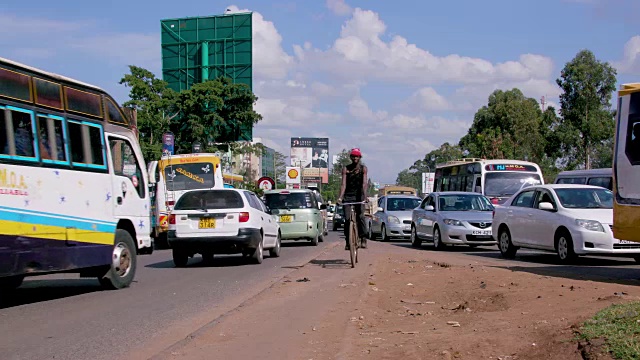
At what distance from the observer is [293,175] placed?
2603 inches

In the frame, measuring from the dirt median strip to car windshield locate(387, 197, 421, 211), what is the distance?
48.9 feet

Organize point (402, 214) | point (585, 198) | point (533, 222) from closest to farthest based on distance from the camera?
point (585, 198)
point (533, 222)
point (402, 214)

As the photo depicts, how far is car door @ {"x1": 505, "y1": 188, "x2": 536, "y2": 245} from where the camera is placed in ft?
52.1

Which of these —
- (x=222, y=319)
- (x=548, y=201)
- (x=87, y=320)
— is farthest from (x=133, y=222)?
(x=548, y=201)

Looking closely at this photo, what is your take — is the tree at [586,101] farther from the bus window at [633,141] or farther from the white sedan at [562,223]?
the bus window at [633,141]

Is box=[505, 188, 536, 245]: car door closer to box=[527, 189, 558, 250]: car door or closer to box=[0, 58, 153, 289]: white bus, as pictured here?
box=[527, 189, 558, 250]: car door

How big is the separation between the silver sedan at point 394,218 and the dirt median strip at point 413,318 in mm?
13776

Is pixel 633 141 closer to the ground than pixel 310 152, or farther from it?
farther from it

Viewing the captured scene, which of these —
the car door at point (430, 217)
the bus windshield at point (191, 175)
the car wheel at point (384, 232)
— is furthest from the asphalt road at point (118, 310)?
the bus windshield at point (191, 175)

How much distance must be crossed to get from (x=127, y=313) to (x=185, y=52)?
108 feet

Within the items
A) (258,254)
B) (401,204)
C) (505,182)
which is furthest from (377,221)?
(258,254)

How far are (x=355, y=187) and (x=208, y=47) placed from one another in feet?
91.8

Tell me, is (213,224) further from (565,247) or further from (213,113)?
(213,113)

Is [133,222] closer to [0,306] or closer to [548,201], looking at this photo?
[0,306]
